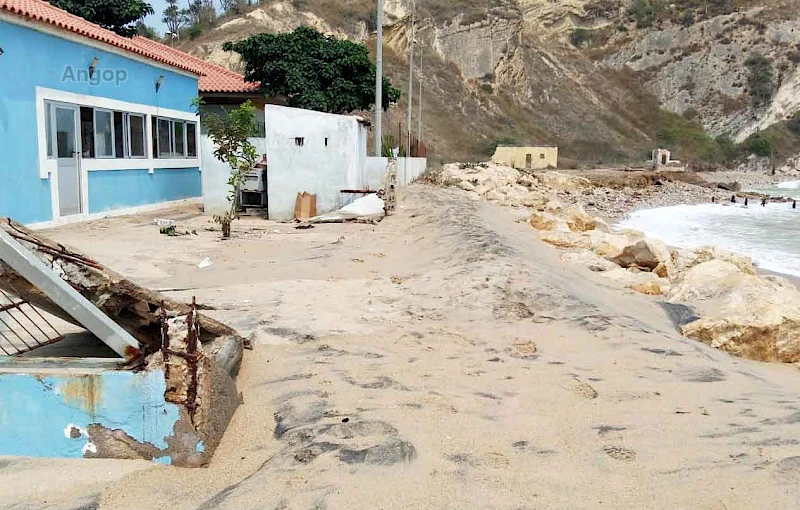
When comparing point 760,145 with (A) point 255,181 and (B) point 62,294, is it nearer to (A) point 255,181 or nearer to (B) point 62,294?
(A) point 255,181

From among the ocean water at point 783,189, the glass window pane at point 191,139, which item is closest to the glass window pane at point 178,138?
the glass window pane at point 191,139

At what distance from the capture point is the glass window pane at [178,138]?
18922 mm

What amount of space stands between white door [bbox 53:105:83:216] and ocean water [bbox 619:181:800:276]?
1532cm

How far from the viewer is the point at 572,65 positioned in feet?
235

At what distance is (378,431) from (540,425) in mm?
908

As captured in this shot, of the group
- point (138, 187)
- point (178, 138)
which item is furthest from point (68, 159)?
point (178, 138)

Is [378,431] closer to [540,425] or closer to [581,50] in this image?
[540,425]

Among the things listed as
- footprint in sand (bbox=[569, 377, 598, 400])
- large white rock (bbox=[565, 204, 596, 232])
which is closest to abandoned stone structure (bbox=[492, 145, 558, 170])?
large white rock (bbox=[565, 204, 596, 232])

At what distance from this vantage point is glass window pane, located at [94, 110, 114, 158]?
14773 millimetres

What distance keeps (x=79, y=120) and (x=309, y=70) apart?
13.3 m

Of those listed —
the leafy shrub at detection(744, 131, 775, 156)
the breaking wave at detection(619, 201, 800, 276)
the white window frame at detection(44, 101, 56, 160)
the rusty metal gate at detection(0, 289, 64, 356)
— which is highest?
the leafy shrub at detection(744, 131, 775, 156)

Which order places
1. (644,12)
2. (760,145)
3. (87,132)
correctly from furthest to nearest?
(644,12) < (760,145) < (87,132)

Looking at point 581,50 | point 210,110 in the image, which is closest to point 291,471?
point 210,110

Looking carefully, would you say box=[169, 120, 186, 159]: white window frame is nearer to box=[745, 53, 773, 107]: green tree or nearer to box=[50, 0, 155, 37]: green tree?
box=[50, 0, 155, 37]: green tree
